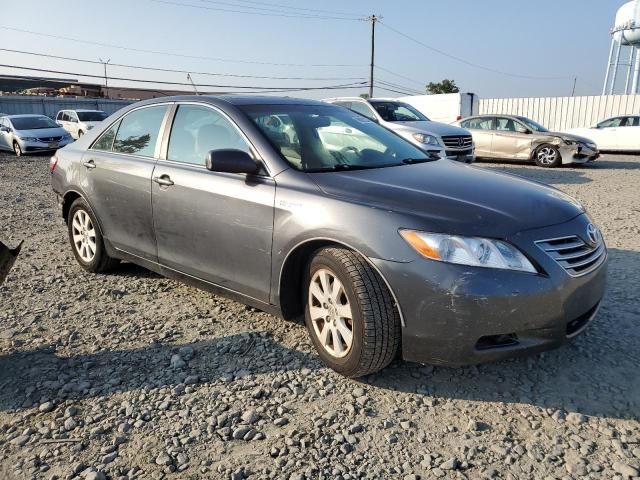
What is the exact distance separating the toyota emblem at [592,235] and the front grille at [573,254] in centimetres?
3

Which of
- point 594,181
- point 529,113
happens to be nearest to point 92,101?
point 529,113

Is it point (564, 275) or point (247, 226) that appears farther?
point (247, 226)

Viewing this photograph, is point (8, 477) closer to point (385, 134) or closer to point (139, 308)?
point (139, 308)

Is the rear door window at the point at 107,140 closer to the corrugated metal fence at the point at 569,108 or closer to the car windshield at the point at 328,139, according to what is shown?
the car windshield at the point at 328,139

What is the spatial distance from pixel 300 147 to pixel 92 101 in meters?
42.1

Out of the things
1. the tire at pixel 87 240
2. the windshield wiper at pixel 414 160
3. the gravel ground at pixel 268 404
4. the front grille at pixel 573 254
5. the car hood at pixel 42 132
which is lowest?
the gravel ground at pixel 268 404

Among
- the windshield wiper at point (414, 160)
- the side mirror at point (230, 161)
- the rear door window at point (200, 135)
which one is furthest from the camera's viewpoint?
the windshield wiper at point (414, 160)

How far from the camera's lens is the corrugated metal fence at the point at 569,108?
22.6 m

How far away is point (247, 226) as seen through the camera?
326cm

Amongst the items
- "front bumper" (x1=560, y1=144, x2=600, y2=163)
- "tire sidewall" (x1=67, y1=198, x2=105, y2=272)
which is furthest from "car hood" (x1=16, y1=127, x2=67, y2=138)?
"front bumper" (x1=560, y1=144, x2=600, y2=163)

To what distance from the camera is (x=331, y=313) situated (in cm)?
296

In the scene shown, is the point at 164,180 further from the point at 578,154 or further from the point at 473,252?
the point at 578,154

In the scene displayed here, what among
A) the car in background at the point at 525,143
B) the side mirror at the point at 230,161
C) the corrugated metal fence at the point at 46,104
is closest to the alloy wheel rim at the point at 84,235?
the side mirror at the point at 230,161

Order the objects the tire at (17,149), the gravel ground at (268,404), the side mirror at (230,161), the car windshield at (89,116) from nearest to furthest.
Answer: the gravel ground at (268,404) < the side mirror at (230,161) < the tire at (17,149) < the car windshield at (89,116)
